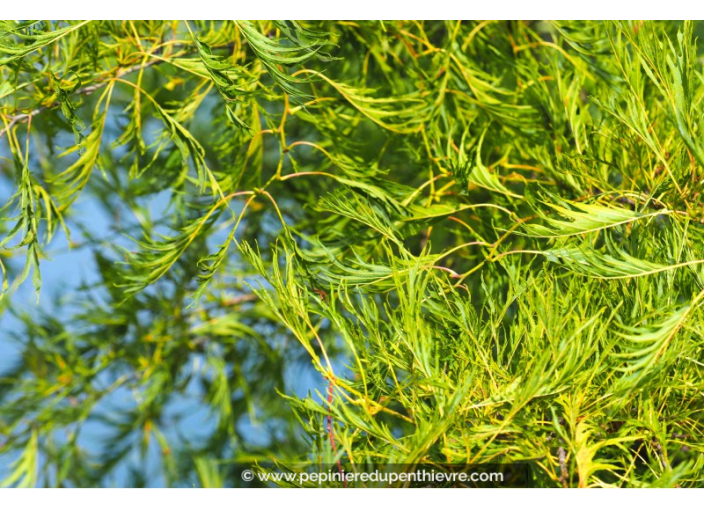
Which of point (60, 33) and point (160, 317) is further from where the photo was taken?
point (160, 317)

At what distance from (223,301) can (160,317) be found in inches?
1.4

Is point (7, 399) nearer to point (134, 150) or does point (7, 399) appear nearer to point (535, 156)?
point (134, 150)

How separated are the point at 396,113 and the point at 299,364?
0.18m

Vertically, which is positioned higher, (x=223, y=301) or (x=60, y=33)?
→ (x=60, y=33)

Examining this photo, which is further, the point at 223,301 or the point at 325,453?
the point at 223,301

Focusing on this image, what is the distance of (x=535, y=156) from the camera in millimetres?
278

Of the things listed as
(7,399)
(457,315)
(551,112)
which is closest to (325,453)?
(457,315)

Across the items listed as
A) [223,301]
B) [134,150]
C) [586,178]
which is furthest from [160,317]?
[586,178]

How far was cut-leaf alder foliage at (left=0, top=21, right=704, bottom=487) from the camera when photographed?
0.63 ft

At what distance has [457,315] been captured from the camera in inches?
8.4

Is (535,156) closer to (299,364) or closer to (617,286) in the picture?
(617,286)

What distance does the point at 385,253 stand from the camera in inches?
10.7

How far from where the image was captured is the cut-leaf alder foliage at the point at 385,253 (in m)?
0.19

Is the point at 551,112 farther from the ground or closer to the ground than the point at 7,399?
farther from the ground
